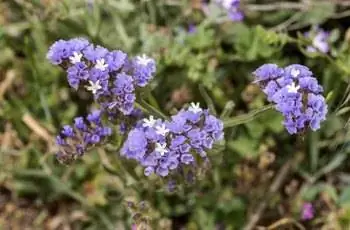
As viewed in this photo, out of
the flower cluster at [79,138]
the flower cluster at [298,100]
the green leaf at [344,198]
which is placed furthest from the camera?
the green leaf at [344,198]

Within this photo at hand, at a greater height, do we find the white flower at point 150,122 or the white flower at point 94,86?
the white flower at point 94,86

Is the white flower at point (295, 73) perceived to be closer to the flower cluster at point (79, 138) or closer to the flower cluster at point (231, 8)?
the flower cluster at point (79, 138)

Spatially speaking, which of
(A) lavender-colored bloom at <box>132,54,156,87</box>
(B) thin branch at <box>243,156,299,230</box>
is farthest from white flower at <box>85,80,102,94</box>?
(B) thin branch at <box>243,156,299,230</box>

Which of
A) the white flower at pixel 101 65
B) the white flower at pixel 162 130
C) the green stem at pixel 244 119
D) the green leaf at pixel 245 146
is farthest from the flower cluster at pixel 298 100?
the green leaf at pixel 245 146

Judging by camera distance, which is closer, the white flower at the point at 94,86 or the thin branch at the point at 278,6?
the white flower at the point at 94,86

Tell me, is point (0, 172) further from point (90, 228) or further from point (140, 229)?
point (140, 229)

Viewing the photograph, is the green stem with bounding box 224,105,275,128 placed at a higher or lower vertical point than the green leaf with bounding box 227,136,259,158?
lower

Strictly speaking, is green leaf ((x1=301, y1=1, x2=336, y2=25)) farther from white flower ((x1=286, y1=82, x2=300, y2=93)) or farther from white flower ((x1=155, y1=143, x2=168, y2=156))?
white flower ((x1=155, y1=143, x2=168, y2=156))

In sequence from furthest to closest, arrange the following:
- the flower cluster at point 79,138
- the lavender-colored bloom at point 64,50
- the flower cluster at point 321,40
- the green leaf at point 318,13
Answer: the green leaf at point 318,13 → the flower cluster at point 321,40 → the flower cluster at point 79,138 → the lavender-colored bloom at point 64,50
